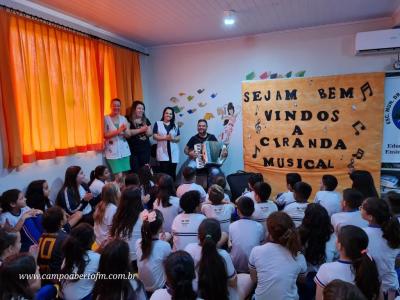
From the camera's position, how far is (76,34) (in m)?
3.55

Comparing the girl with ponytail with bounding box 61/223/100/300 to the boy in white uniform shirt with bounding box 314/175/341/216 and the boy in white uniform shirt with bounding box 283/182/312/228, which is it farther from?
the boy in white uniform shirt with bounding box 314/175/341/216

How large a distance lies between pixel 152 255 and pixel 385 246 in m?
1.35

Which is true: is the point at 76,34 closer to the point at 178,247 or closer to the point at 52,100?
the point at 52,100

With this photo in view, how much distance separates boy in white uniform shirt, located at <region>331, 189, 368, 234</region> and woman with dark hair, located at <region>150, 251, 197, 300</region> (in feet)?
4.33

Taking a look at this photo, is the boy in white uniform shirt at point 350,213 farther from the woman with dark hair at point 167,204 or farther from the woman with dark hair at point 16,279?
the woman with dark hair at point 16,279

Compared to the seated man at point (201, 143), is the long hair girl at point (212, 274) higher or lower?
lower

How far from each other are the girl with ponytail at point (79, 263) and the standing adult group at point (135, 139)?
236 cm

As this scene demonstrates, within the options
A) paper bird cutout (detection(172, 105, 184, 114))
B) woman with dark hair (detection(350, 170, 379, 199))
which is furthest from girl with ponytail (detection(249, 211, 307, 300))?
paper bird cutout (detection(172, 105, 184, 114))

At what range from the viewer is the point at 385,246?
1819 millimetres

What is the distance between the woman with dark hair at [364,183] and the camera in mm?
3512

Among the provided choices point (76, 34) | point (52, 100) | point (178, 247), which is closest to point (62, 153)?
point (52, 100)

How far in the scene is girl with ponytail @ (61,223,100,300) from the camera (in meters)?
1.58

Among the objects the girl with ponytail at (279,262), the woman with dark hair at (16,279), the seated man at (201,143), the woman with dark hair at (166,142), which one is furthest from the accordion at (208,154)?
the woman with dark hair at (16,279)

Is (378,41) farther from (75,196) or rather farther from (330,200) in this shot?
(75,196)
